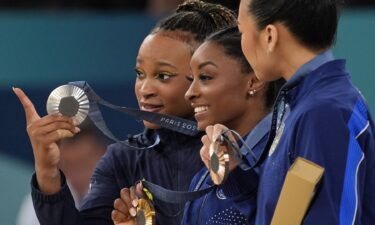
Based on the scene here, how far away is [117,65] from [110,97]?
0.18m

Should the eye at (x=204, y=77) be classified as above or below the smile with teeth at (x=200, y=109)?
above

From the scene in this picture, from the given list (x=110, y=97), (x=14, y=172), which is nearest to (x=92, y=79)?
(x=110, y=97)

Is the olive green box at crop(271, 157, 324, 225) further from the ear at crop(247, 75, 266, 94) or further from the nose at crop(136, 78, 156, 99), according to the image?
the nose at crop(136, 78, 156, 99)

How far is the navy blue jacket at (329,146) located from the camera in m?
1.67

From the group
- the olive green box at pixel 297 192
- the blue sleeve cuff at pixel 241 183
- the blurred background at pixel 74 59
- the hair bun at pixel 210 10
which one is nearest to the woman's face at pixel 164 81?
the hair bun at pixel 210 10

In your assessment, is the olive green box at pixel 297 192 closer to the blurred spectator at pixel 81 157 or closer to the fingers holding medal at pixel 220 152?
the fingers holding medal at pixel 220 152

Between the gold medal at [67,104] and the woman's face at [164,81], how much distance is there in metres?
0.18

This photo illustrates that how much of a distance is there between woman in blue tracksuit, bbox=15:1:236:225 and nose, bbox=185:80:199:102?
152 mm

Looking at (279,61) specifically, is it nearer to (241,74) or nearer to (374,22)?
(241,74)

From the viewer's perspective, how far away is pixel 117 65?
4.53 metres

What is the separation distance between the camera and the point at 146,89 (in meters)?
2.33

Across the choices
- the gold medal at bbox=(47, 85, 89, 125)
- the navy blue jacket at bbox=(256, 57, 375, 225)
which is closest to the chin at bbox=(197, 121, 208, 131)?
the gold medal at bbox=(47, 85, 89, 125)

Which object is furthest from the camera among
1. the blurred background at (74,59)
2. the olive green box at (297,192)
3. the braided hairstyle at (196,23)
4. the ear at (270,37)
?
the blurred background at (74,59)

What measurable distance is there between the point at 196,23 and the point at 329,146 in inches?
32.2
